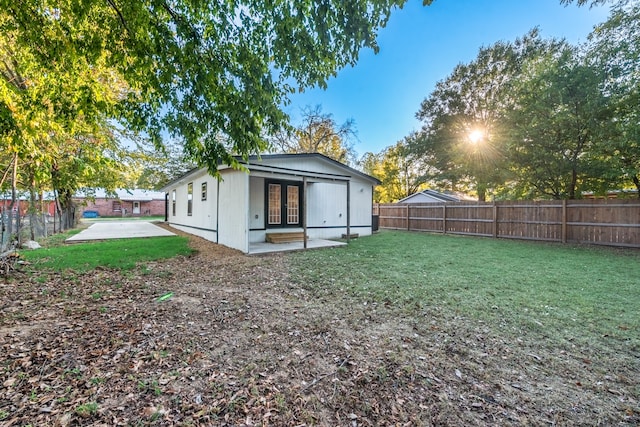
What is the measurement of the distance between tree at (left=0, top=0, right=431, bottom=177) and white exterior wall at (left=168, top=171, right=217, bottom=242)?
5.56m

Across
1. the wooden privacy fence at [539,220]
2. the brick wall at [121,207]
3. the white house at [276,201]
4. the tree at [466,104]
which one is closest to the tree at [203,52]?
the white house at [276,201]

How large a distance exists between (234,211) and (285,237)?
7.50 ft

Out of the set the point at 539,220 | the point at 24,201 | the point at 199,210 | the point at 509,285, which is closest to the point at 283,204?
the point at 199,210

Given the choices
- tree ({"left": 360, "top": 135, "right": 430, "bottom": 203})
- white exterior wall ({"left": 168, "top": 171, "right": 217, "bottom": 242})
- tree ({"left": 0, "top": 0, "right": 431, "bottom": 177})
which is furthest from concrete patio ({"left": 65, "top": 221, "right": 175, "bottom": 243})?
tree ({"left": 360, "top": 135, "right": 430, "bottom": 203})

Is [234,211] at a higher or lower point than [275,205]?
lower

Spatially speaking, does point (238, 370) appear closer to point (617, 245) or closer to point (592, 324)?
point (592, 324)

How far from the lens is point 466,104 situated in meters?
18.3

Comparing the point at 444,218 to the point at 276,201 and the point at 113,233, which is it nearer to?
the point at 276,201

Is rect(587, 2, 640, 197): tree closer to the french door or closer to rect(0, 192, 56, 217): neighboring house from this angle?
the french door

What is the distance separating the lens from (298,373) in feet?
8.04

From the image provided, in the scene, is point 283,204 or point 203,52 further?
point 283,204

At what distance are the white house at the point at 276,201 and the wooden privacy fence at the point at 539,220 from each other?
13.3 ft

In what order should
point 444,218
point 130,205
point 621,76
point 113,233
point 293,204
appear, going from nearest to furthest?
point 621,76, point 293,204, point 113,233, point 444,218, point 130,205

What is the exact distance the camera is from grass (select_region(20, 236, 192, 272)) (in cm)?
611
